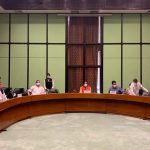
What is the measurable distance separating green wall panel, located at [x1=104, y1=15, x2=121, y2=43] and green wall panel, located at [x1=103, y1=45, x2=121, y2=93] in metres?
0.34

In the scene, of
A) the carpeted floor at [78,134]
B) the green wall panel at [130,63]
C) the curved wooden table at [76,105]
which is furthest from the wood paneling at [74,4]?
the carpeted floor at [78,134]

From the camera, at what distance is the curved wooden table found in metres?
9.79

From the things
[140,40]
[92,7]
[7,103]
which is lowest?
[7,103]

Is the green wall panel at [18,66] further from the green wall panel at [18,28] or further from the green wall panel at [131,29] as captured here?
the green wall panel at [131,29]

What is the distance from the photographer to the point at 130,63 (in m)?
16.2

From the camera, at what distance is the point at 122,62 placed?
1622 cm

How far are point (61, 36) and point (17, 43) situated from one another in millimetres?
2224

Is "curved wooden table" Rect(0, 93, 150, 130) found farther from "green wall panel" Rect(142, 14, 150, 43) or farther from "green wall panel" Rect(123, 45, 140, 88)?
"green wall panel" Rect(142, 14, 150, 43)

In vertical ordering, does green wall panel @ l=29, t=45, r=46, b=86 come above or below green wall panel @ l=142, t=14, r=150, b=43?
below

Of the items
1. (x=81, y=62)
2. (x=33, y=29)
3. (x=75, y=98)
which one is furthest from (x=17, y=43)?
(x=75, y=98)

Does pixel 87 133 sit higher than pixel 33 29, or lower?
lower

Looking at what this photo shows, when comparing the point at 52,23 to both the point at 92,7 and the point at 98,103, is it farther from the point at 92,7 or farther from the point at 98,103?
the point at 98,103

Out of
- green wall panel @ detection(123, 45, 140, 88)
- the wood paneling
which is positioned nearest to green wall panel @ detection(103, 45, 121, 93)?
green wall panel @ detection(123, 45, 140, 88)

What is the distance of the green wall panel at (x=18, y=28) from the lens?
16.3m
